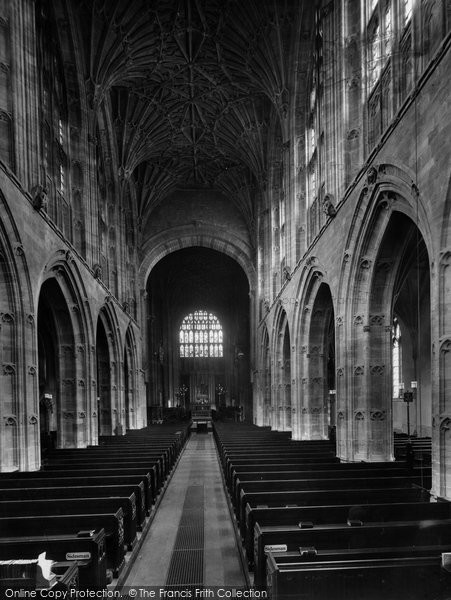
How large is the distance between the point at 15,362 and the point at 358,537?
898 cm

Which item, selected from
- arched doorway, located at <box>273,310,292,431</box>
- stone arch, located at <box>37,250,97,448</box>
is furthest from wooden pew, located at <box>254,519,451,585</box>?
→ arched doorway, located at <box>273,310,292,431</box>

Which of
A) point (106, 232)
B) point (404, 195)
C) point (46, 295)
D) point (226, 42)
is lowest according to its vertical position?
point (46, 295)

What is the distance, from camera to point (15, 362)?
38.2ft

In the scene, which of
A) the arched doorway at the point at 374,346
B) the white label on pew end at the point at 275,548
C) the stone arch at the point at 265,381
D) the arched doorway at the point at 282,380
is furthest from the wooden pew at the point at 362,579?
the stone arch at the point at 265,381

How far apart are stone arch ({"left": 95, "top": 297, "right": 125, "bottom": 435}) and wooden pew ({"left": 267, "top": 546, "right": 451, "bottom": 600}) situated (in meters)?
19.4

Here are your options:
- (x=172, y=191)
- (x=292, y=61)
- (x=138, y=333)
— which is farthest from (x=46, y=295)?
(x=172, y=191)

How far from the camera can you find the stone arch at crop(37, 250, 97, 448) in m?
16.9

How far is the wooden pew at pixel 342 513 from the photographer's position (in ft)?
21.6

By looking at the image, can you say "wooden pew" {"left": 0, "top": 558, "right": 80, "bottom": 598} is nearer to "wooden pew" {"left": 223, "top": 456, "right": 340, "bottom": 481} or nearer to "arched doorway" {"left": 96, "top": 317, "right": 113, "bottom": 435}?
"wooden pew" {"left": 223, "top": 456, "right": 340, "bottom": 481}

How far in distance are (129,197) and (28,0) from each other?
1925 cm

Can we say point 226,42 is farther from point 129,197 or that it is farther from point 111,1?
point 129,197

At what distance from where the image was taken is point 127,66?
2203 cm

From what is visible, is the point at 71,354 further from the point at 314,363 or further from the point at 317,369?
the point at 317,369

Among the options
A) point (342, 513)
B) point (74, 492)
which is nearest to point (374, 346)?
point (342, 513)
